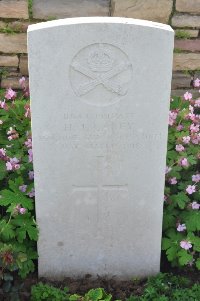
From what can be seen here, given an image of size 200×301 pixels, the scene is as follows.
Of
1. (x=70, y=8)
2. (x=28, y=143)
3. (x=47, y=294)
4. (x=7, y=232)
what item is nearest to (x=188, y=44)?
(x=70, y=8)

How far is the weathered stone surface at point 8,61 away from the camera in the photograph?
4.03 metres

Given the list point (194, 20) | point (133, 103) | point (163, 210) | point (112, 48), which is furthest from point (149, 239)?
point (194, 20)

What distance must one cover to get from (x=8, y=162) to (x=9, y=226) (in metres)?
0.44

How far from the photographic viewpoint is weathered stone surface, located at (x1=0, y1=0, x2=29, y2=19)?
383 centimetres

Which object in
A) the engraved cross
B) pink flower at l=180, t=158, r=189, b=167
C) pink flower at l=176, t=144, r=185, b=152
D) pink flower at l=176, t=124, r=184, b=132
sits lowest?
the engraved cross

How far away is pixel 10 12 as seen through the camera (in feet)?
12.7

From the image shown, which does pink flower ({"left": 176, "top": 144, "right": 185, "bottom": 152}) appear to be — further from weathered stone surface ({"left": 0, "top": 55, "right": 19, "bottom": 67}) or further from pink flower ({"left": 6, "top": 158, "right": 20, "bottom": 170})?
weathered stone surface ({"left": 0, "top": 55, "right": 19, "bottom": 67})

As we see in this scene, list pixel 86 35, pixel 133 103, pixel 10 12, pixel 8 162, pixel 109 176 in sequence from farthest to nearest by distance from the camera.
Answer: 1. pixel 10 12
2. pixel 8 162
3. pixel 109 176
4. pixel 133 103
5. pixel 86 35

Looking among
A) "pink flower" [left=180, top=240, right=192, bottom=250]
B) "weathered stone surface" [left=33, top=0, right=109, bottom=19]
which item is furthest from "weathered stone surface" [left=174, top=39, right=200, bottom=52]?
"pink flower" [left=180, top=240, right=192, bottom=250]

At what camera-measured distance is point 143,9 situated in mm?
3930

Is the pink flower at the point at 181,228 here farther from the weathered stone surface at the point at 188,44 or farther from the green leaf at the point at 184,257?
the weathered stone surface at the point at 188,44

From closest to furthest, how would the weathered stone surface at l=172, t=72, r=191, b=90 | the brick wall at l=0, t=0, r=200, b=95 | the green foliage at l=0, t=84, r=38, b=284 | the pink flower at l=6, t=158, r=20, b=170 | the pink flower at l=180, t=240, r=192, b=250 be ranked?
the green foliage at l=0, t=84, r=38, b=284 → the pink flower at l=180, t=240, r=192, b=250 → the pink flower at l=6, t=158, r=20, b=170 → the brick wall at l=0, t=0, r=200, b=95 → the weathered stone surface at l=172, t=72, r=191, b=90

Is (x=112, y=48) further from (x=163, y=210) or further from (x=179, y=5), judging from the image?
(x=179, y=5)

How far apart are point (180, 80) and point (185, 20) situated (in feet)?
1.60
